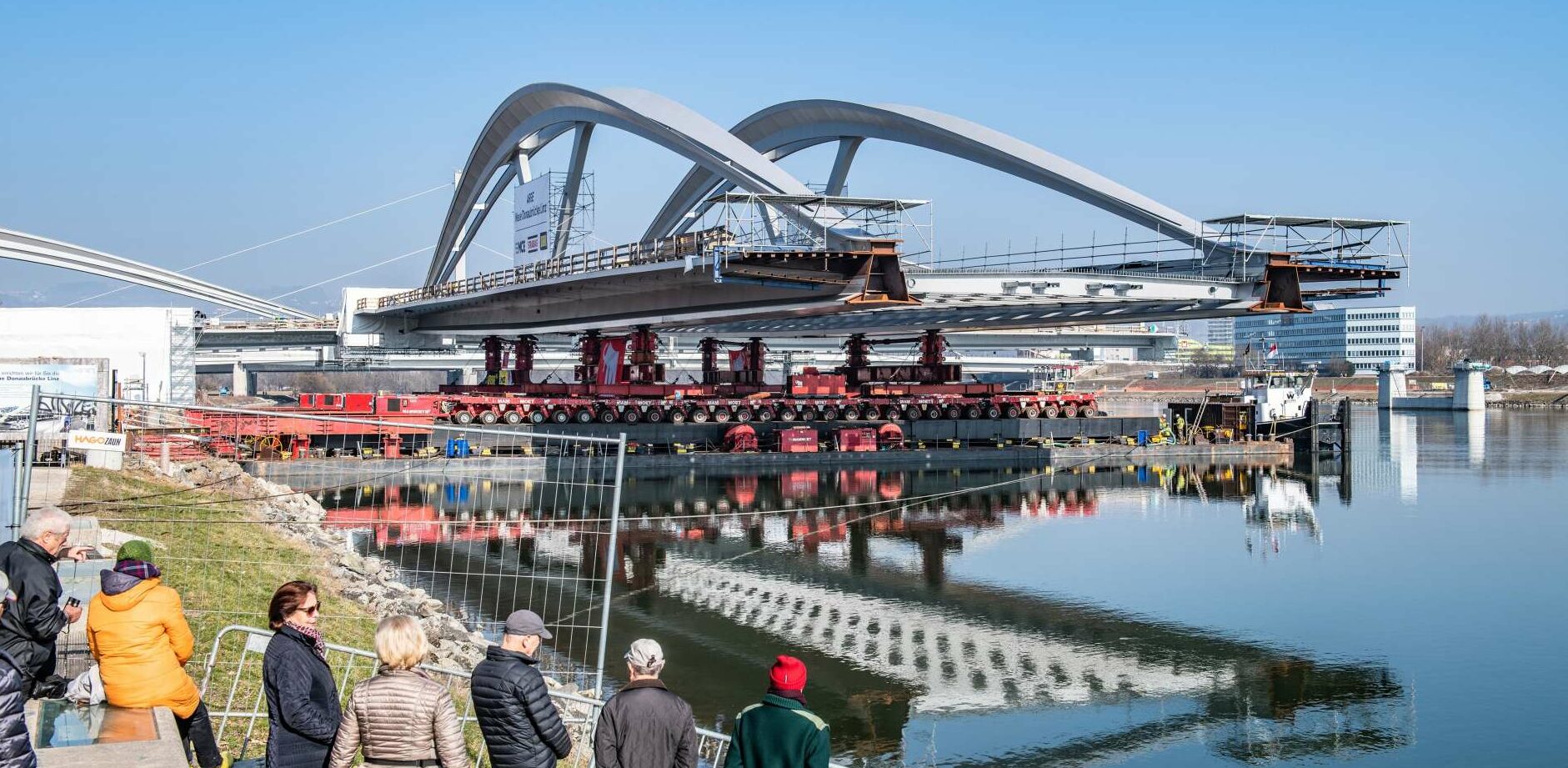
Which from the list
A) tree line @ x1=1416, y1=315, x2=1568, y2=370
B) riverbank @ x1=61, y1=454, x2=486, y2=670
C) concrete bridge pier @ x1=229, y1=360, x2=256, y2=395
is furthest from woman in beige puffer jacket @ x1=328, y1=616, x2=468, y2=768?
tree line @ x1=1416, y1=315, x2=1568, y2=370

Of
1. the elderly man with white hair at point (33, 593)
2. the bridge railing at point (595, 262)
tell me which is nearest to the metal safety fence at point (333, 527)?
the elderly man with white hair at point (33, 593)

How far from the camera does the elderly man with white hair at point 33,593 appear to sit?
6113 millimetres

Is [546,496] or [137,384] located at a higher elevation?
[137,384]

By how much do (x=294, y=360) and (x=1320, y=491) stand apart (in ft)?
256

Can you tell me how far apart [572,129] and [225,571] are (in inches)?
1666

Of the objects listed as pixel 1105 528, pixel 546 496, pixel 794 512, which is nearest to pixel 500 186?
pixel 546 496

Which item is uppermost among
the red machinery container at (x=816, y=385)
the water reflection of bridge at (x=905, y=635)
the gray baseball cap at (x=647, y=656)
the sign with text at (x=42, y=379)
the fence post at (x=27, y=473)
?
the red machinery container at (x=816, y=385)

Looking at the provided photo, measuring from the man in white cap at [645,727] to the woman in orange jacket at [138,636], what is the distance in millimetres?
2575

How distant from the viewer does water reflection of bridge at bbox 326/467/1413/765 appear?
14.3 metres

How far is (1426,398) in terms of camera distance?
10688 cm

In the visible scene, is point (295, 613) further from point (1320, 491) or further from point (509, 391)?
point (509, 391)

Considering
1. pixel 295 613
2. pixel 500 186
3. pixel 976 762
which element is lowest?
pixel 976 762

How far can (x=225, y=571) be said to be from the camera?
1423 cm

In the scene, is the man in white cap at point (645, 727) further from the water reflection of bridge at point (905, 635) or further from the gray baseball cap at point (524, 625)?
the water reflection of bridge at point (905, 635)
